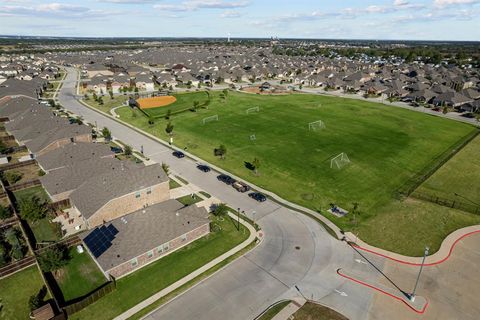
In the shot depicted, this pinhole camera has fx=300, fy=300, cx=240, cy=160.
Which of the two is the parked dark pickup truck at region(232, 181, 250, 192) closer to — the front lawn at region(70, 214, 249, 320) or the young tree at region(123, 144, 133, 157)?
the front lawn at region(70, 214, 249, 320)

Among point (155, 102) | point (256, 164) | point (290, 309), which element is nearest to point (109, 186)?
point (256, 164)

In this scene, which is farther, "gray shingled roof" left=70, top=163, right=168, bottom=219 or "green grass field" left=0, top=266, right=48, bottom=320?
"gray shingled roof" left=70, top=163, right=168, bottom=219

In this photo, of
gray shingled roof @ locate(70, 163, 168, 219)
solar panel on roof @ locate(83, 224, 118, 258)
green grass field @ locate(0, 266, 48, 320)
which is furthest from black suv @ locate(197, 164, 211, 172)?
green grass field @ locate(0, 266, 48, 320)

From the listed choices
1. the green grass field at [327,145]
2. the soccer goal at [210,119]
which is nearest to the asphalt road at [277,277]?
the green grass field at [327,145]

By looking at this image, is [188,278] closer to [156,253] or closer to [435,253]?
[156,253]

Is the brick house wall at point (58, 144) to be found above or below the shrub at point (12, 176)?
above

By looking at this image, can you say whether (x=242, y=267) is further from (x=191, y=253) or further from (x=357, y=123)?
(x=357, y=123)

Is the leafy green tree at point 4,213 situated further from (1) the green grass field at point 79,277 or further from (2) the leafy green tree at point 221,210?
(2) the leafy green tree at point 221,210

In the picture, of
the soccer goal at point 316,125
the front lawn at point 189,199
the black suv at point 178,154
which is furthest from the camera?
the soccer goal at point 316,125
